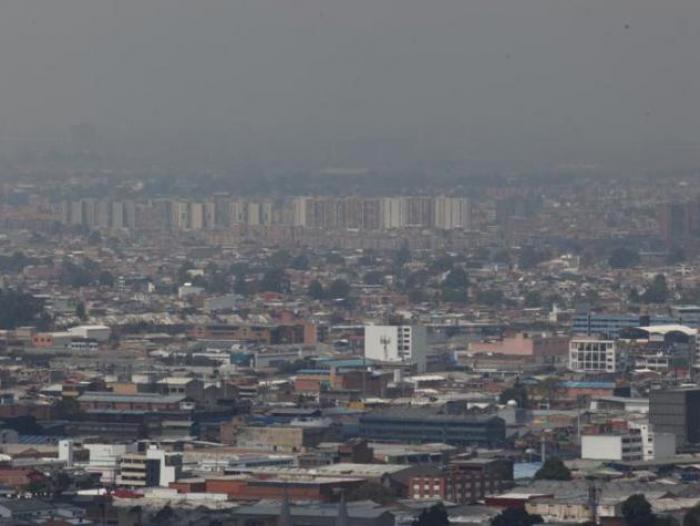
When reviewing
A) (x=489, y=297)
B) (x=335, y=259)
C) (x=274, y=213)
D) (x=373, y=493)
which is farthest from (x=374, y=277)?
(x=373, y=493)

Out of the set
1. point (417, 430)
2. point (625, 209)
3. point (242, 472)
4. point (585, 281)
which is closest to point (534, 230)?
point (625, 209)

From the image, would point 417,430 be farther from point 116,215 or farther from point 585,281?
point 116,215

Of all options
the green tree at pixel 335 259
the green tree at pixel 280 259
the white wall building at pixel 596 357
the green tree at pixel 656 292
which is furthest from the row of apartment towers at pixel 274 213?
the white wall building at pixel 596 357

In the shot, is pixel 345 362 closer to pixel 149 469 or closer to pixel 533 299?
pixel 533 299

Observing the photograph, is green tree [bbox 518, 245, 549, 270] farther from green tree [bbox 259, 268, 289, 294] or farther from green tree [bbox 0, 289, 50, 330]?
green tree [bbox 0, 289, 50, 330]

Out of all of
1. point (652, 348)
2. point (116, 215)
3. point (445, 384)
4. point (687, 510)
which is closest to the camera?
point (687, 510)

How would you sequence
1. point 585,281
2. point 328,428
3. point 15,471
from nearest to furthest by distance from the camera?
1. point 15,471
2. point 328,428
3. point 585,281
